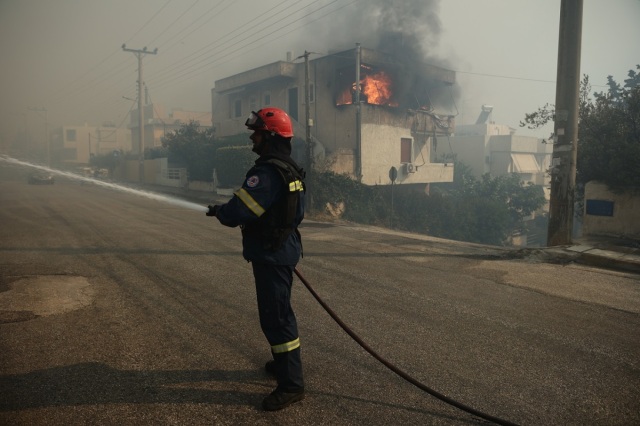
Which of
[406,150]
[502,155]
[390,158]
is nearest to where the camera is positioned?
[390,158]

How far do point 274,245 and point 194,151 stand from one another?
106 ft

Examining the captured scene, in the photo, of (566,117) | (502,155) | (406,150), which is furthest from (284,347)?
(502,155)

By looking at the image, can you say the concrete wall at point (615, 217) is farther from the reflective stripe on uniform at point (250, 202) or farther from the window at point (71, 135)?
the window at point (71, 135)

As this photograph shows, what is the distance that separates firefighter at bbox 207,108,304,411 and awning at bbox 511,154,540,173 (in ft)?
140

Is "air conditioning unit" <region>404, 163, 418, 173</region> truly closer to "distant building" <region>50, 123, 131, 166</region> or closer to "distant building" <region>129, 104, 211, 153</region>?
"distant building" <region>129, 104, 211, 153</region>

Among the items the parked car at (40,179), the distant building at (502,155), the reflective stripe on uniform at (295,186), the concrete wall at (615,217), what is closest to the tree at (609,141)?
the concrete wall at (615,217)

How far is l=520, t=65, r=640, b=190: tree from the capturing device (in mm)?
10203

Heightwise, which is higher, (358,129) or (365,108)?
(365,108)

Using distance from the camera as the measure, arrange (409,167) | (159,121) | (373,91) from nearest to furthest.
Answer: (373,91) → (409,167) → (159,121)

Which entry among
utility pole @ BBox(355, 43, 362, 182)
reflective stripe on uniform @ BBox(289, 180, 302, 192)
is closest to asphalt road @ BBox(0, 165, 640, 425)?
reflective stripe on uniform @ BBox(289, 180, 302, 192)

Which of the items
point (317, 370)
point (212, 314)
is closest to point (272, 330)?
point (317, 370)

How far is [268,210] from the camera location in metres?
3.08

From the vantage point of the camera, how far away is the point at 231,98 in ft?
119

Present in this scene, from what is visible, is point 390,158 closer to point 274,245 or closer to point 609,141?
point 609,141
